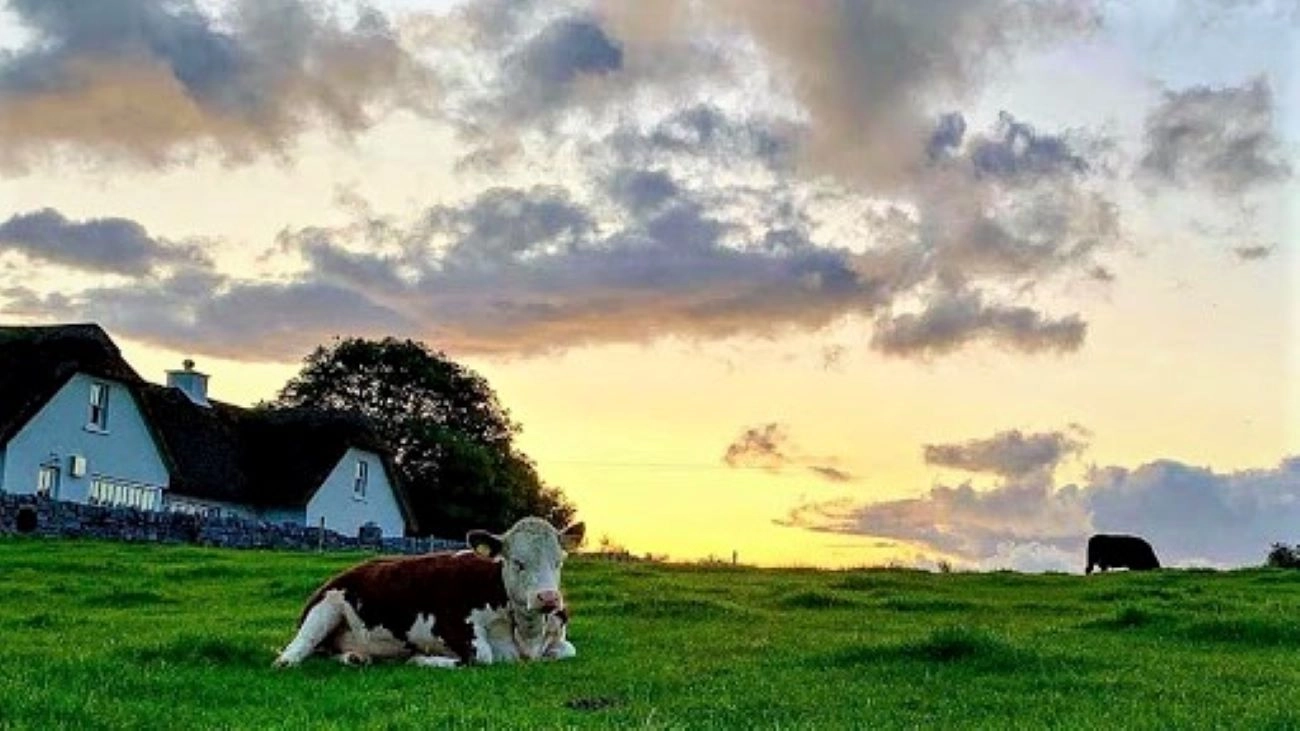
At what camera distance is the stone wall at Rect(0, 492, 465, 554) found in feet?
168

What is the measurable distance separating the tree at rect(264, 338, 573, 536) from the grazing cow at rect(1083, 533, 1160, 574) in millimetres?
35462

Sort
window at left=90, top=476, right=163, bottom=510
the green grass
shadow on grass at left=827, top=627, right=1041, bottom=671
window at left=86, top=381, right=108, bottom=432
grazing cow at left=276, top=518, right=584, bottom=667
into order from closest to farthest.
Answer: the green grass, shadow on grass at left=827, top=627, right=1041, bottom=671, grazing cow at left=276, top=518, right=584, bottom=667, window at left=86, top=381, right=108, bottom=432, window at left=90, top=476, right=163, bottom=510

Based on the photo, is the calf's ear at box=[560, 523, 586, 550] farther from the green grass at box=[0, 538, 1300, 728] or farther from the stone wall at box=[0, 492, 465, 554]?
the stone wall at box=[0, 492, 465, 554]

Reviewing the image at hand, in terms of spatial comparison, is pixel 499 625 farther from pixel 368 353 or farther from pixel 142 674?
pixel 368 353

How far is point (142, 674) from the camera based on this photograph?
14.3 m


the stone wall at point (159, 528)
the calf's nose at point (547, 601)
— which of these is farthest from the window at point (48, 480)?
the calf's nose at point (547, 601)

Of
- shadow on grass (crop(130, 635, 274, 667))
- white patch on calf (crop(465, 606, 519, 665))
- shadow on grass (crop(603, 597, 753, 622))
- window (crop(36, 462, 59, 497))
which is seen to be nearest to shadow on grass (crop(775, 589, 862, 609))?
shadow on grass (crop(603, 597, 753, 622))

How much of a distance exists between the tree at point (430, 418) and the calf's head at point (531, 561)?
2778 inches

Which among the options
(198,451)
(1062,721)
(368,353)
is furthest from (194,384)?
(1062,721)

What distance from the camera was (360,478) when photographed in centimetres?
7750

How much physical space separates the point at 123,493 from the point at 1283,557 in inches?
1674

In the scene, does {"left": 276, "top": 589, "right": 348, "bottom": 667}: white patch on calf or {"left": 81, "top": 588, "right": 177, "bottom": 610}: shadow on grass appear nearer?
{"left": 276, "top": 589, "right": 348, "bottom": 667}: white patch on calf

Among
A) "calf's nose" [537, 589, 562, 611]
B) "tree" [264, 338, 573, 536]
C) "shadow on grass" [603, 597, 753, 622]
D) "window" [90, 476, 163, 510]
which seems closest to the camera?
"calf's nose" [537, 589, 562, 611]

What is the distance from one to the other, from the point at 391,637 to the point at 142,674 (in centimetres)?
308
